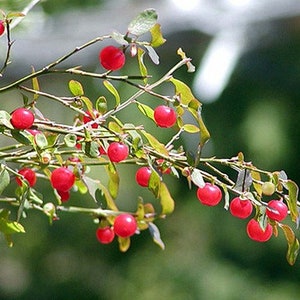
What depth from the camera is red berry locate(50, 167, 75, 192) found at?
0.58 metres

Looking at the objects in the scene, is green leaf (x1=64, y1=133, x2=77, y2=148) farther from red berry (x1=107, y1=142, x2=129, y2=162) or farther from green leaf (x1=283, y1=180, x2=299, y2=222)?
green leaf (x1=283, y1=180, x2=299, y2=222)

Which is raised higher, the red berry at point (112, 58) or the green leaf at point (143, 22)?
the green leaf at point (143, 22)

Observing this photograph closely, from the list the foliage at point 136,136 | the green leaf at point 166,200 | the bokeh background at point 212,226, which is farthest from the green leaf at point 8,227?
the bokeh background at point 212,226

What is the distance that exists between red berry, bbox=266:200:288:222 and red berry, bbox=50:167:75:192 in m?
0.13

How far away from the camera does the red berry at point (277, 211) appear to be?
558 mm

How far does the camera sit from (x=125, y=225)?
24.9 inches

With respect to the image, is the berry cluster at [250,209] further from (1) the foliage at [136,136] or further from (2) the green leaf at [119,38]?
(2) the green leaf at [119,38]

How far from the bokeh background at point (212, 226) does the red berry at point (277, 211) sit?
2.08 m

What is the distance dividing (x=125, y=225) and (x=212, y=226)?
A: 3.01 meters

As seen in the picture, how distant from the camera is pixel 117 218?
0.64 meters

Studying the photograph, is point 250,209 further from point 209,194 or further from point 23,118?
point 23,118

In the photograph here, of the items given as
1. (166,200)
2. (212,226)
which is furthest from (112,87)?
(212,226)

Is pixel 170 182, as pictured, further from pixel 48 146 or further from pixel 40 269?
pixel 48 146

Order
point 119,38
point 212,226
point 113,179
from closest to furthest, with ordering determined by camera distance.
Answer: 1. point 119,38
2. point 113,179
3. point 212,226
